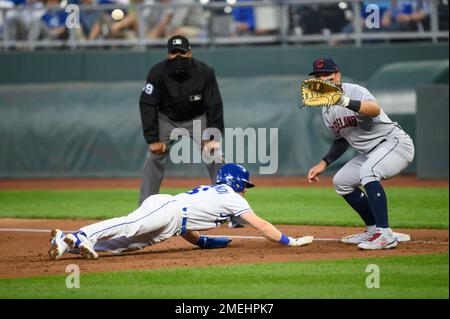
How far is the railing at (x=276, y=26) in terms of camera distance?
19.0m

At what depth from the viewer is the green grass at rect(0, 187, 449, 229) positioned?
11336 mm

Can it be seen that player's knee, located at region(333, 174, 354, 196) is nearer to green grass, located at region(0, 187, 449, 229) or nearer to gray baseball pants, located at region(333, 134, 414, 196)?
gray baseball pants, located at region(333, 134, 414, 196)

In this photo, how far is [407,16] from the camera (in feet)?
61.8

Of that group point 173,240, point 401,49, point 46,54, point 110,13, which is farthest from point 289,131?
point 173,240

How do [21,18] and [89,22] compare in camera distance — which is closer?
[89,22]

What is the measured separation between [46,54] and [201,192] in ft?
42.8

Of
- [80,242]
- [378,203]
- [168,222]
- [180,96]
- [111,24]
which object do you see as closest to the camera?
[80,242]

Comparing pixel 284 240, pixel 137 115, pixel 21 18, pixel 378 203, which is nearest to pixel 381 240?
pixel 378 203

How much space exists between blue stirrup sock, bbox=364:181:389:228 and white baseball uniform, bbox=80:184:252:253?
3.85 ft

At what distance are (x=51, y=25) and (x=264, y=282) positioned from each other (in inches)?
571

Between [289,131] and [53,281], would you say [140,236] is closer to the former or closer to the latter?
[53,281]

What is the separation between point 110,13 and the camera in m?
19.9

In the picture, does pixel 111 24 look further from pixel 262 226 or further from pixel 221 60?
pixel 262 226

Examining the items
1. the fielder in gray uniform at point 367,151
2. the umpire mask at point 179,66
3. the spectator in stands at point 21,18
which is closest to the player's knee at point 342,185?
the fielder in gray uniform at point 367,151
